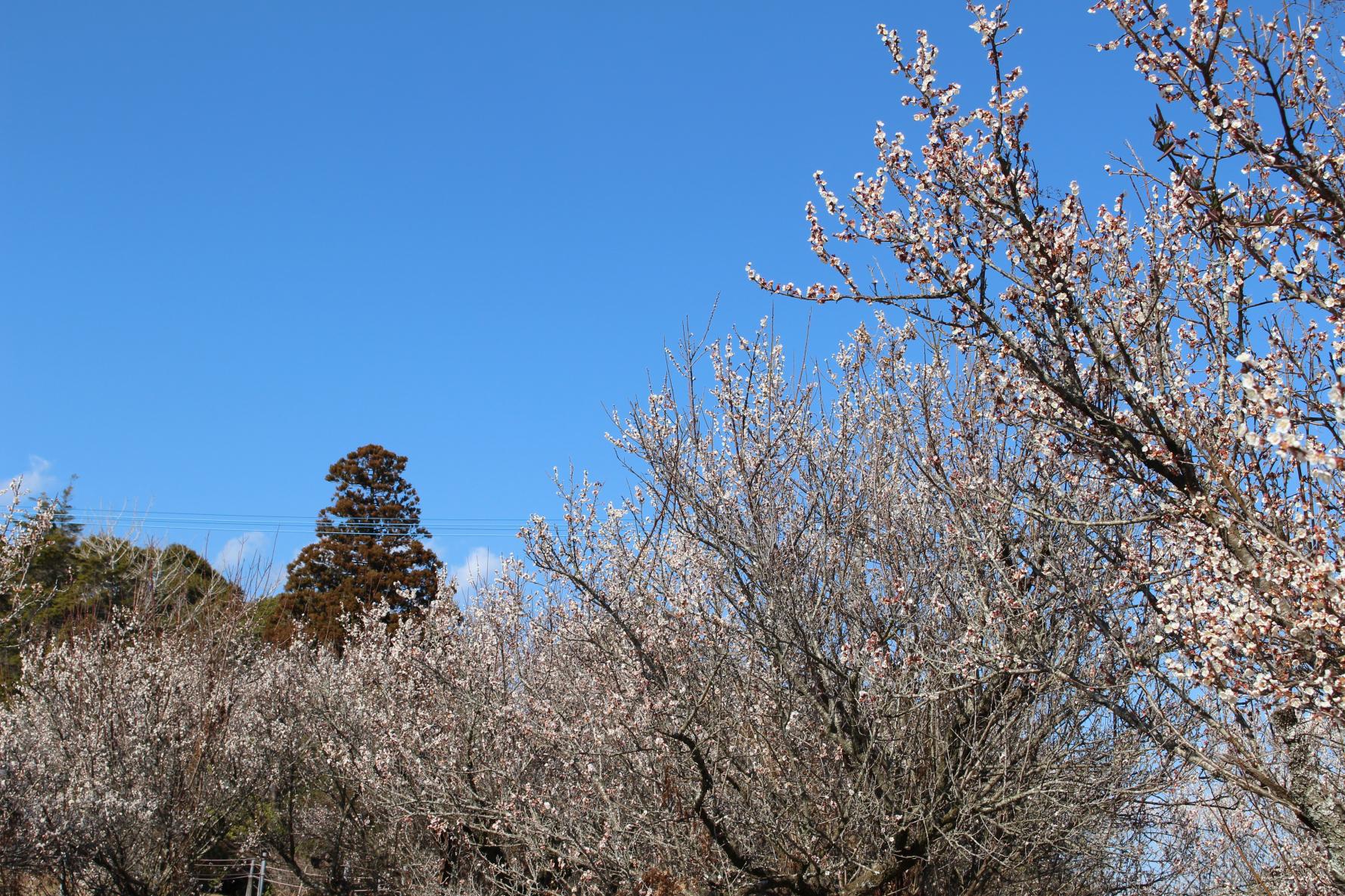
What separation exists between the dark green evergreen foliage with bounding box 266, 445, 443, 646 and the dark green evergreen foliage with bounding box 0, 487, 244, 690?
2.60 metres

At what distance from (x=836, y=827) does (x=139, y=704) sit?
8.97m

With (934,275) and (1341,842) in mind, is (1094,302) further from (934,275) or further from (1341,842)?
(1341,842)

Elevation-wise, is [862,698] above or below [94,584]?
below

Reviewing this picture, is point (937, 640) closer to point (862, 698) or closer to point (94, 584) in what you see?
point (862, 698)

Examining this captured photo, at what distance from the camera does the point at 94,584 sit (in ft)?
71.0

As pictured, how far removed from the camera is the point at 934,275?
455 centimetres

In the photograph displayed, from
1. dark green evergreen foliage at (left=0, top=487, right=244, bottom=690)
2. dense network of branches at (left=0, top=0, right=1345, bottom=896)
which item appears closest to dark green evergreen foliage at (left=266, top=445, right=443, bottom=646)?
dark green evergreen foliage at (left=0, top=487, right=244, bottom=690)

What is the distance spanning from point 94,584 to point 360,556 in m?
7.22

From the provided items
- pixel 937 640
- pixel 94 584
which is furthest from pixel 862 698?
pixel 94 584

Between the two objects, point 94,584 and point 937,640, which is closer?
point 937,640

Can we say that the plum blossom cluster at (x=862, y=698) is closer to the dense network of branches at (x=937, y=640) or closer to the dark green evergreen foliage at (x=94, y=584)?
the dense network of branches at (x=937, y=640)

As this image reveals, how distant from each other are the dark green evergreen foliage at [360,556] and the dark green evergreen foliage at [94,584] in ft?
8.54

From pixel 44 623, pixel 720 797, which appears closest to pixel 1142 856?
pixel 720 797

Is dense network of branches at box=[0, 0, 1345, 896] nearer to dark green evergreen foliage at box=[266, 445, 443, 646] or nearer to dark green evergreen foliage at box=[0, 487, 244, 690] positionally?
dark green evergreen foliage at box=[0, 487, 244, 690]
